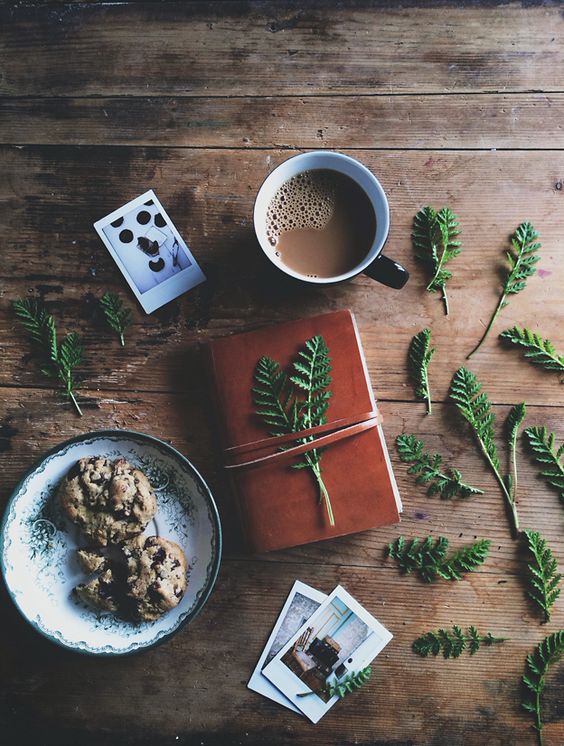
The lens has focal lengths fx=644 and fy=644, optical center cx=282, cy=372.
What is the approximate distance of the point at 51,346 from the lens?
55.1 inches

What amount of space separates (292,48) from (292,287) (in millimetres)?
532

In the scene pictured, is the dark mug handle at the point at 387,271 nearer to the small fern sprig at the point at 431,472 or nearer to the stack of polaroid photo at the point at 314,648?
the small fern sprig at the point at 431,472

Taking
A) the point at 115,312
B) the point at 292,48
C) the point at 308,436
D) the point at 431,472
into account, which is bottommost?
the point at 431,472

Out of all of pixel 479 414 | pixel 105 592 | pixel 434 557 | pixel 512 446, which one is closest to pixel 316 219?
pixel 479 414

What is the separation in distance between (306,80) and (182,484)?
92 cm

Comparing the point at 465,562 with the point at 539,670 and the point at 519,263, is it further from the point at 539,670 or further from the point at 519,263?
the point at 519,263

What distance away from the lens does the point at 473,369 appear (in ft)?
4.66

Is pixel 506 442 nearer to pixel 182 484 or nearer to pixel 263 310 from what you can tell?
pixel 263 310

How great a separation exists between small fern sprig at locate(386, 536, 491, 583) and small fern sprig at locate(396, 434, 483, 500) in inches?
4.1

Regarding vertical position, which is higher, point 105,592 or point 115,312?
point 115,312

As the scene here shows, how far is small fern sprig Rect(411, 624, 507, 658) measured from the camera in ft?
4.59

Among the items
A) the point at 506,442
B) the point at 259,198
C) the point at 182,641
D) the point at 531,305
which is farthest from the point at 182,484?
the point at 531,305

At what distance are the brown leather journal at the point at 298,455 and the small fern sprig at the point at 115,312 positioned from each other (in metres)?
0.21

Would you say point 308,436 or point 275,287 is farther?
point 275,287
